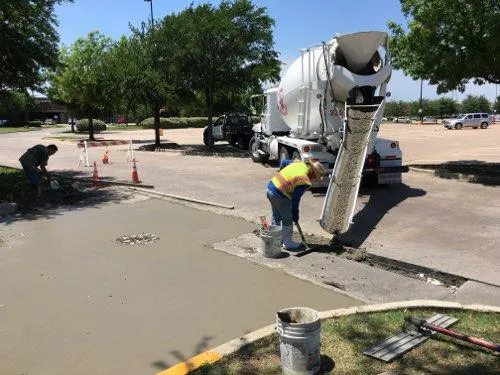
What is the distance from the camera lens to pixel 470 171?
15781 millimetres

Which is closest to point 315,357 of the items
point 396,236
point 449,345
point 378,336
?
point 378,336

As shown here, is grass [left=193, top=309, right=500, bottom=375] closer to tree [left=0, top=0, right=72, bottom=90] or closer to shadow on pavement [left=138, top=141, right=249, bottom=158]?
tree [left=0, top=0, right=72, bottom=90]

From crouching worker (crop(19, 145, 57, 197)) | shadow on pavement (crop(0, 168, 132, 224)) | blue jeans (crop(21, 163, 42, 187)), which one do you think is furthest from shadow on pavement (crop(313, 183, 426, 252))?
blue jeans (crop(21, 163, 42, 187))

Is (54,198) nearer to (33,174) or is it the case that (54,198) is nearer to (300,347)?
(33,174)

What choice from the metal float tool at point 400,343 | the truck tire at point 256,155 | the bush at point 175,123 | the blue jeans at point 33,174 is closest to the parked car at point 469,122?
the bush at point 175,123

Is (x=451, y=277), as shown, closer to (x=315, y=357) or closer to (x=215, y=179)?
(x=315, y=357)

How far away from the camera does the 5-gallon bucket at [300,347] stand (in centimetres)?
409

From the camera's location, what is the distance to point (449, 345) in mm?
4621

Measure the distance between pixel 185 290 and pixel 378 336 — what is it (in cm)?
253

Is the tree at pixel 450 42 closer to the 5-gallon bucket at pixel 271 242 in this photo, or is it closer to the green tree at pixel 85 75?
the 5-gallon bucket at pixel 271 242

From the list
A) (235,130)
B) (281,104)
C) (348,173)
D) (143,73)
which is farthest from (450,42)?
(143,73)

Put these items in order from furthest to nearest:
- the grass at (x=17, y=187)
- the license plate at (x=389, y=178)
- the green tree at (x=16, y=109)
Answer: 1. the green tree at (x=16, y=109)
2. the license plate at (x=389, y=178)
3. the grass at (x=17, y=187)

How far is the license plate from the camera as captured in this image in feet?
42.0

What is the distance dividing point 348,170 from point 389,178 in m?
3.16
